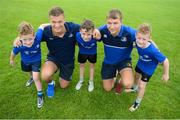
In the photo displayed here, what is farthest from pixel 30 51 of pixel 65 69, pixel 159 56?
pixel 159 56

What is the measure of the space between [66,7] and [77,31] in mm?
9357

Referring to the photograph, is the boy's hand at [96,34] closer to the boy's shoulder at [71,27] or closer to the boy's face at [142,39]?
the boy's shoulder at [71,27]

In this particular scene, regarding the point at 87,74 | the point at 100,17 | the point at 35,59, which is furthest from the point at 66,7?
the point at 35,59

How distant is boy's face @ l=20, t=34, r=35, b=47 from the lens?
4453 mm

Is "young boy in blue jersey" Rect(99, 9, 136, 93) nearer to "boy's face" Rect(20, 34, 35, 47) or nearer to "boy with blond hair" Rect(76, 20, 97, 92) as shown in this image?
"boy with blond hair" Rect(76, 20, 97, 92)

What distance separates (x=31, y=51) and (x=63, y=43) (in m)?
0.63

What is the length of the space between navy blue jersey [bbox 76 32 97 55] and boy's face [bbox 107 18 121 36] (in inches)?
15.3

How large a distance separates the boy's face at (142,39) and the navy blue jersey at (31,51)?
5.82ft

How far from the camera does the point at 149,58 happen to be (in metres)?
4.45

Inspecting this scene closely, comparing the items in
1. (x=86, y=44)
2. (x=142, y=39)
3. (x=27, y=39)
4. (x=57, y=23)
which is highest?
(x=57, y=23)

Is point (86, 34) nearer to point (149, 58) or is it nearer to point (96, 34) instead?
point (96, 34)

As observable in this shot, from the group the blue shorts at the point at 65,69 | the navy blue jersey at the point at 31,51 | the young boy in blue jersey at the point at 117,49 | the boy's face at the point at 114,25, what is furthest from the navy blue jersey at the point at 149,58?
the navy blue jersey at the point at 31,51

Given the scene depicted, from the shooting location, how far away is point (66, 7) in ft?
45.6

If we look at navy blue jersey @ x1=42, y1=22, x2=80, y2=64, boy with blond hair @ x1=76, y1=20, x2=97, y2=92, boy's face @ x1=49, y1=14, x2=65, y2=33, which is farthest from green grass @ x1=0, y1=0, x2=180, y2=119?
boy's face @ x1=49, y1=14, x2=65, y2=33
